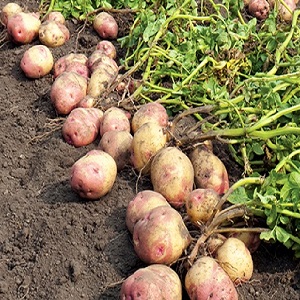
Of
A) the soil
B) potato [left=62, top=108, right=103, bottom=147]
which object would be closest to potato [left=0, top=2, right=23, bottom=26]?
the soil

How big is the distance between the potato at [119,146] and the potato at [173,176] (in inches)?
11.6

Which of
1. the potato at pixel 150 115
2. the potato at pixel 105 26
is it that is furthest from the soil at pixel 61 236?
the potato at pixel 105 26

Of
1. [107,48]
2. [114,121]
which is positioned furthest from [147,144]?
[107,48]

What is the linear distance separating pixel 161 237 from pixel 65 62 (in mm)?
2010

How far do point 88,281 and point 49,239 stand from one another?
0.34m

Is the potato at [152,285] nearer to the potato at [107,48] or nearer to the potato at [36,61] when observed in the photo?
the potato at [36,61]

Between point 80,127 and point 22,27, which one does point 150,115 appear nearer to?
point 80,127

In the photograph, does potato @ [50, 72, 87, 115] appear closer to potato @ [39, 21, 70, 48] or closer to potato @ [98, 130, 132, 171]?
potato @ [98, 130, 132, 171]

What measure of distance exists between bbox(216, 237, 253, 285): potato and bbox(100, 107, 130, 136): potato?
1.09 m

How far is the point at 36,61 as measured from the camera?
14.2 ft

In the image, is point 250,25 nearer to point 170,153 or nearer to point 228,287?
point 170,153

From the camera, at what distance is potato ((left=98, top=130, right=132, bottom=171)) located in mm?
3412

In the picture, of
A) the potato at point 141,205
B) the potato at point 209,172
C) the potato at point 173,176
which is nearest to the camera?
the potato at point 141,205

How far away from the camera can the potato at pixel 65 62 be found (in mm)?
4344
